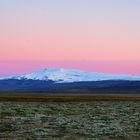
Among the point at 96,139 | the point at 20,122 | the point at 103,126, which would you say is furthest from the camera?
the point at 20,122

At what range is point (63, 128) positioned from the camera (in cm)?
3369

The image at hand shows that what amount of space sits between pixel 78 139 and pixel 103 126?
7820mm

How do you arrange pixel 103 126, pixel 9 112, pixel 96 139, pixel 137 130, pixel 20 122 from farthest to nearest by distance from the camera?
pixel 9 112, pixel 20 122, pixel 103 126, pixel 137 130, pixel 96 139

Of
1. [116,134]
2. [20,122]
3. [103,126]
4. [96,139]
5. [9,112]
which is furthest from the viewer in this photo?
[9,112]

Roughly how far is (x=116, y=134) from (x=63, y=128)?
16.3ft

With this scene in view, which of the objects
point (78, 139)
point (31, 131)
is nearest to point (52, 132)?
→ point (31, 131)

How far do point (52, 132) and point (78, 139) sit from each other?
12.0ft

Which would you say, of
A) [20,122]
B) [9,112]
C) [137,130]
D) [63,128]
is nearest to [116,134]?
[137,130]

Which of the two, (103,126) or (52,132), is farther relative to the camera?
(103,126)

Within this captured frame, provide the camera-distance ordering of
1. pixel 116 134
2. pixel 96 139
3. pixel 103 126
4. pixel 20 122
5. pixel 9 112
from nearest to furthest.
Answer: pixel 96 139
pixel 116 134
pixel 103 126
pixel 20 122
pixel 9 112

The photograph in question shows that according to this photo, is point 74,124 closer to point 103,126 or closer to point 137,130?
point 103,126

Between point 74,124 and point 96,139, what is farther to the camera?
point 74,124

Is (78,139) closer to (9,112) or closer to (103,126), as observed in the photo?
(103,126)

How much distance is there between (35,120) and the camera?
132ft
